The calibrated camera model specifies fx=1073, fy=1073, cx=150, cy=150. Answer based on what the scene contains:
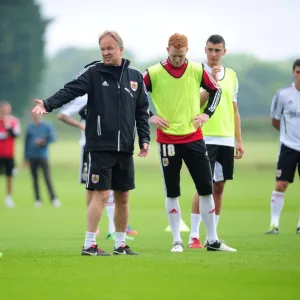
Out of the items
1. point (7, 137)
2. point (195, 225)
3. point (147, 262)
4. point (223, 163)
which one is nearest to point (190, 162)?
point (195, 225)

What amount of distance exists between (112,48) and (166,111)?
1.12 meters

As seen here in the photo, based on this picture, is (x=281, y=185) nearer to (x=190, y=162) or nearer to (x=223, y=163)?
(x=223, y=163)

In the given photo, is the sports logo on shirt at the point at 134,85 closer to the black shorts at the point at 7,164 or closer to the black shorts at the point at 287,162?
the black shorts at the point at 287,162

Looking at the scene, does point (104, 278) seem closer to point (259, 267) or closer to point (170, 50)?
point (259, 267)

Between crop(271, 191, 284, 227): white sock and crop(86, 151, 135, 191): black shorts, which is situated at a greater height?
crop(86, 151, 135, 191): black shorts

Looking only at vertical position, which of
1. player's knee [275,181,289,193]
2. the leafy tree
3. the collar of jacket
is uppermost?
the leafy tree

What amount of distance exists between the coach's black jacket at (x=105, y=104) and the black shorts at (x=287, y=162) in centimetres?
496

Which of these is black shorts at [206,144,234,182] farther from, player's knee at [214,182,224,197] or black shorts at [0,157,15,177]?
black shorts at [0,157,15,177]

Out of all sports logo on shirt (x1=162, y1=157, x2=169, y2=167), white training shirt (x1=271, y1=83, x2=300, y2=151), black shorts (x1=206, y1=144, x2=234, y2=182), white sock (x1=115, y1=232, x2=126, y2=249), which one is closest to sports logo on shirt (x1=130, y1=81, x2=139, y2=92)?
sports logo on shirt (x1=162, y1=157, x2=169, y2=167)

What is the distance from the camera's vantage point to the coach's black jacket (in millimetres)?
10680

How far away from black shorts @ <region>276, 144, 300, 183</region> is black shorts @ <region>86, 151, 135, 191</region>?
16.0 ft

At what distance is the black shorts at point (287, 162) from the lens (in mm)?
15297

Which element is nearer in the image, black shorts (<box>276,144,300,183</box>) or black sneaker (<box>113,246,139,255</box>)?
black sneaker (<box>113,246,139,255</box>)

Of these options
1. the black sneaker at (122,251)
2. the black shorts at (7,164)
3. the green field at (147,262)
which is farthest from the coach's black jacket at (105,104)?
the black shorts at (7,164)
